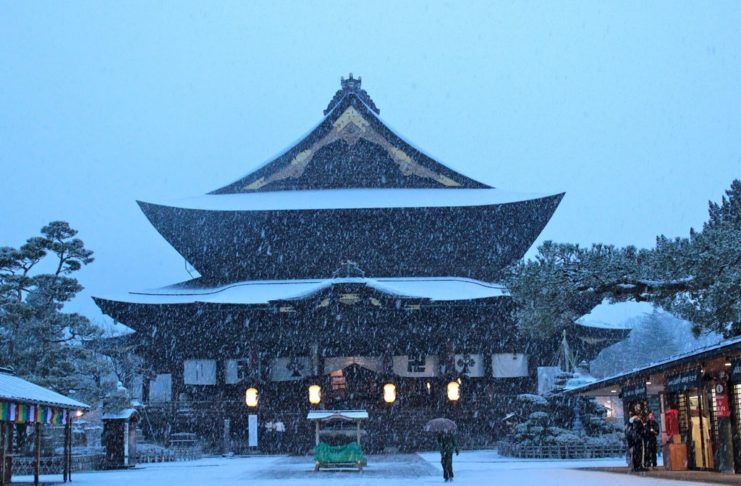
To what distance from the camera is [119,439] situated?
78.1 ft

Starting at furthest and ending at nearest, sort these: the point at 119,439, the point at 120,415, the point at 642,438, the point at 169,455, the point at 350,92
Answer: the point at 350,92, the point at 169,455, the point at 119,439, the point at 120,415, the point at 642,438

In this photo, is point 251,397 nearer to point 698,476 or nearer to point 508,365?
point 508,365

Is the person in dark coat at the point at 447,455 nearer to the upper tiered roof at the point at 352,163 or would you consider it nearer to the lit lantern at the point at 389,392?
the lit lantern at the point at 389,392

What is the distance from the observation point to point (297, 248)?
1369 inches

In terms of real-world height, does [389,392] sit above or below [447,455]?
above

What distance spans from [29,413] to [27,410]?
12 cm

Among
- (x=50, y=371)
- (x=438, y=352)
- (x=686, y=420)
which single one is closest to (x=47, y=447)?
(x=50, y=371)

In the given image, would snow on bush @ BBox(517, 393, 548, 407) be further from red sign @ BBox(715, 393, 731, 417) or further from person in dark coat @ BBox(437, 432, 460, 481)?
red sign @ BBox(715, 393, 731, 417)

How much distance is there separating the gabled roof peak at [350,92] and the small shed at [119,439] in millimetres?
16623

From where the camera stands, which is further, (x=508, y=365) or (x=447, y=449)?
(x=508, y=365)

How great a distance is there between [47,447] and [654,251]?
1783cm

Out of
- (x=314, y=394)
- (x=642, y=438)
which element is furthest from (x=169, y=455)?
(x=642, y=438)

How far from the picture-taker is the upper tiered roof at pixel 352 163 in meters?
35.2

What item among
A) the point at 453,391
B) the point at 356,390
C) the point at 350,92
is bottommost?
the point at 453,391
